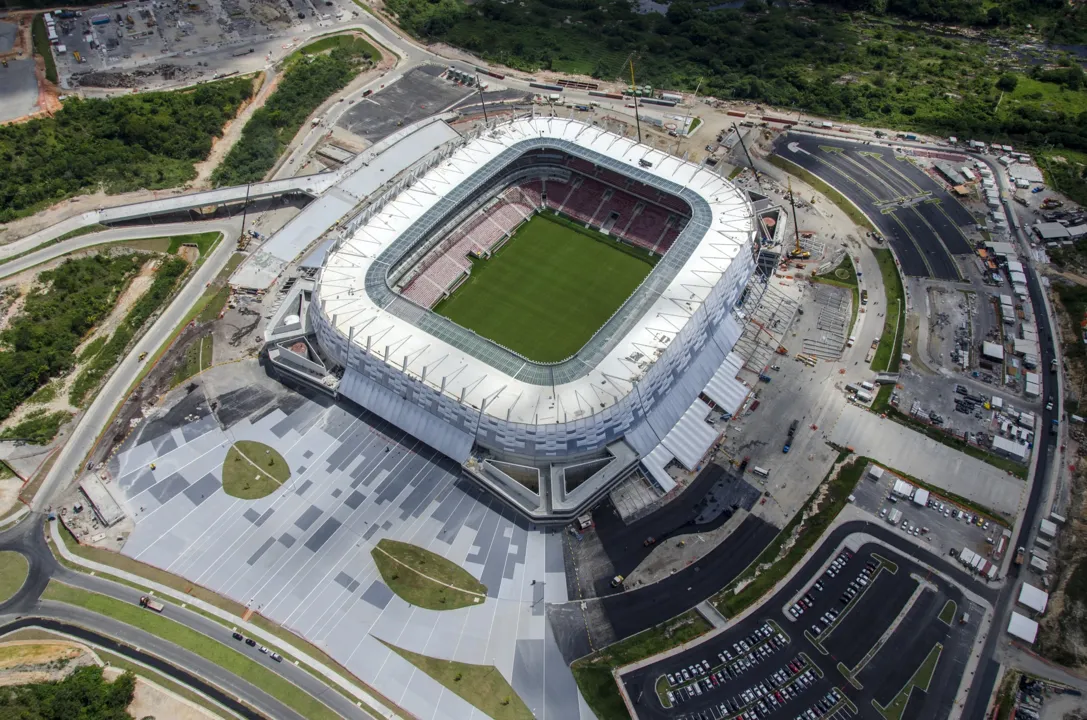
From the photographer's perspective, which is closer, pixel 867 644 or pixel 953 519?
pixel 867 644

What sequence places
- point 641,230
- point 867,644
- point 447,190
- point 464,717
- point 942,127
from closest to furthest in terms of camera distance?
point 464,717, point 867,644, point 447,190, point 641,230, point 942,127

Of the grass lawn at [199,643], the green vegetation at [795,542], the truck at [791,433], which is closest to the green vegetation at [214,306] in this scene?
the grass lawn at [199,643]

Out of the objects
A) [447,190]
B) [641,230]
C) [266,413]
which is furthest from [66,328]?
[641,230]

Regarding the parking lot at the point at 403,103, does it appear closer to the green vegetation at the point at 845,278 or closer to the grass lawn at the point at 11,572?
the green vegetation at the point at 845,278

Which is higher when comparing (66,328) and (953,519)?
(953,519)

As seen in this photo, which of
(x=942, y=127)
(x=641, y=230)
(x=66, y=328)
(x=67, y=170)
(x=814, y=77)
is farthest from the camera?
(x=814, y=77)

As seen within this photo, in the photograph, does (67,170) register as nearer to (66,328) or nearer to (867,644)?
(66,328)
